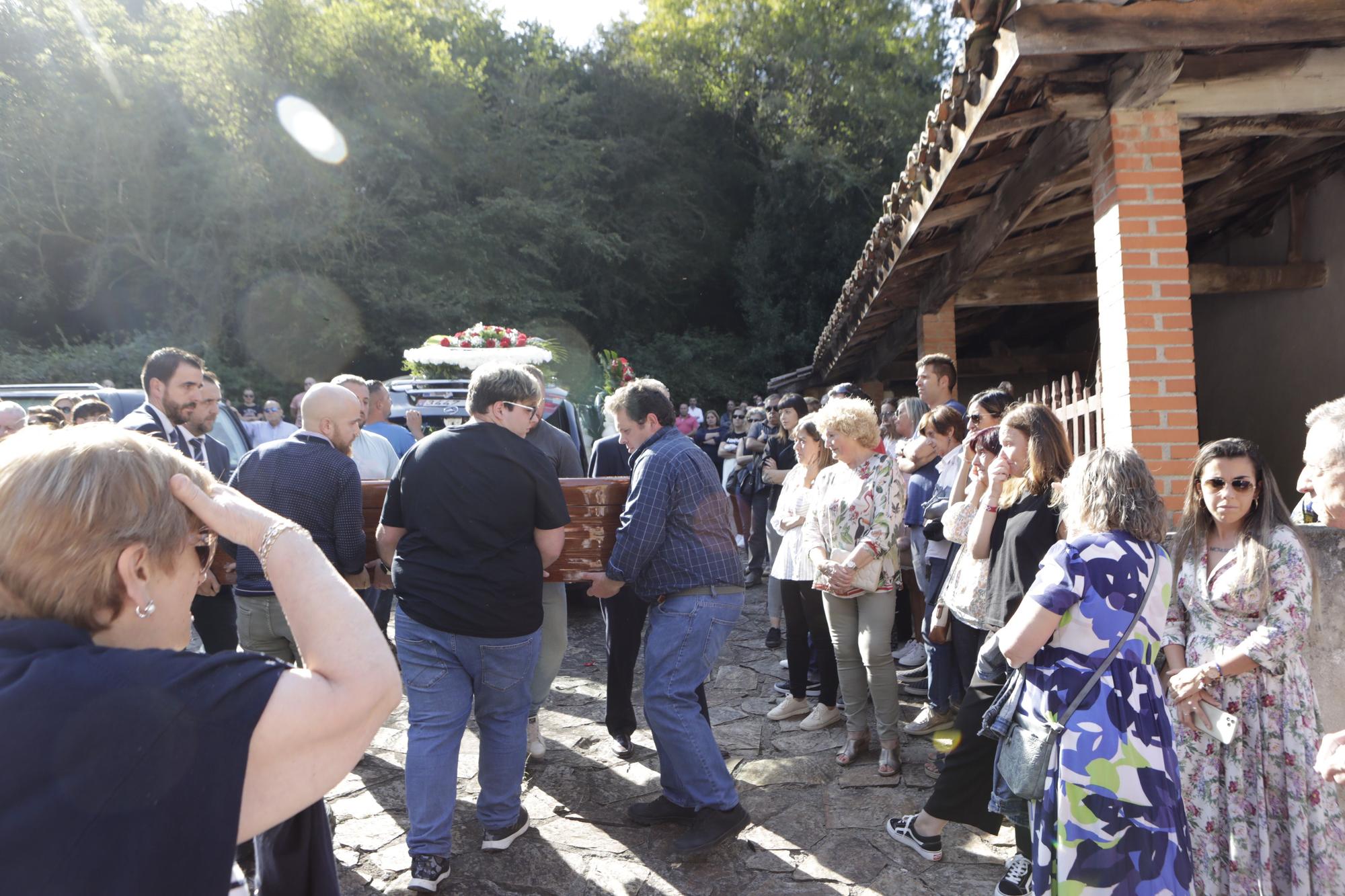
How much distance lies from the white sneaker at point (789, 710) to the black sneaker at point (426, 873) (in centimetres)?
241

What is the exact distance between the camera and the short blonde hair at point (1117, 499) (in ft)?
8.98

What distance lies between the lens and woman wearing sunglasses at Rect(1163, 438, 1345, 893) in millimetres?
2969

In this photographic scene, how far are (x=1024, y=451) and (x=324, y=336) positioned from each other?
18.6 m

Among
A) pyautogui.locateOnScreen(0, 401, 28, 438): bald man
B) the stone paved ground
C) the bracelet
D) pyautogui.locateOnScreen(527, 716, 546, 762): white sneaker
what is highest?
pyautogui.locateOnScreen(0, 401, 28, 438): bald man

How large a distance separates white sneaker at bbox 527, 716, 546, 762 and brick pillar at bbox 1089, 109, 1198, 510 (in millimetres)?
3500

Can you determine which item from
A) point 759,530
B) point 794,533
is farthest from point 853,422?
point 759,530

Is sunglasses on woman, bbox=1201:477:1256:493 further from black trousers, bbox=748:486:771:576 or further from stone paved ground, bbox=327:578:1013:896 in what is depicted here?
black trousers, bbox=748:486:771:576

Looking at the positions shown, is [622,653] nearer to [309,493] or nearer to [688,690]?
[688,690]

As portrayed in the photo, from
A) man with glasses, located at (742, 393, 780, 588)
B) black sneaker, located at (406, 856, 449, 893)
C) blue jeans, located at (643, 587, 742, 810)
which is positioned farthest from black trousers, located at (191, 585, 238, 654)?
man with glasses, located at (742, 393, 780, 588)

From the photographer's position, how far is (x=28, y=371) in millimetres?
17500

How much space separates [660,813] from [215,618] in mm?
2342

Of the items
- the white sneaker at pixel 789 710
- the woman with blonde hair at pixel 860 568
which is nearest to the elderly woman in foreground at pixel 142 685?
the woman with blonde hair at pixel 860 568

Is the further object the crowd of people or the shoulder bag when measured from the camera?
the shoulder bag

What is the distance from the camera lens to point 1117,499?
9.04ft
